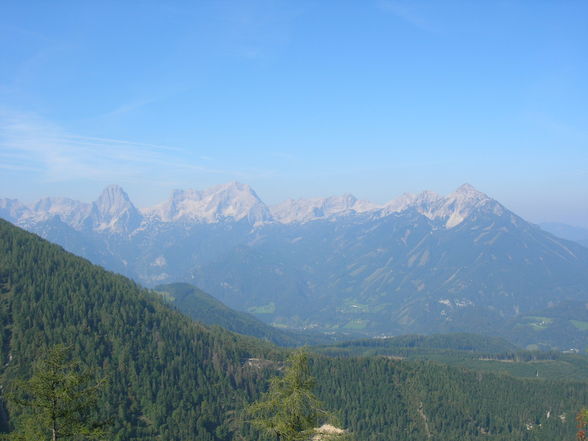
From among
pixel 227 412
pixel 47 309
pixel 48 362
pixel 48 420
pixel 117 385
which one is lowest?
pixel 227 412

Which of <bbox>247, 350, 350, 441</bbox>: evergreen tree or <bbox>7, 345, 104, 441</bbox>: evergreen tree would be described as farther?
<bbox>7, 345, 104, 441</bbox>: evergreen tree

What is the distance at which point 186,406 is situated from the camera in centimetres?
18725

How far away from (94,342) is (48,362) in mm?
172113

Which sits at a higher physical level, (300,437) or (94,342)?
(300,437)

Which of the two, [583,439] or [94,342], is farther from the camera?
[94,342]

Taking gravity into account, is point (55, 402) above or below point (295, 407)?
below

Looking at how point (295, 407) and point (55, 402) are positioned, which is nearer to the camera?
point (295, 407)

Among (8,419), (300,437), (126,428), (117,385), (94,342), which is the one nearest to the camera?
(300,437)

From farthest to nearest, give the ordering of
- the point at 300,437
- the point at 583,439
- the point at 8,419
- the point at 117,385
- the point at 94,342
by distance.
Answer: the point at 94,342 < the point at 117,385 < the point at 8,419 < the point at 300,437 < the point at 583,439

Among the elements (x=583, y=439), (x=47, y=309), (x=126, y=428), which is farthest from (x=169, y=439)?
(x=583, y=439)

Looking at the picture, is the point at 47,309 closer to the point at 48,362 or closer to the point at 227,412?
the point at 227,412

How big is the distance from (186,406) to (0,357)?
227 ft

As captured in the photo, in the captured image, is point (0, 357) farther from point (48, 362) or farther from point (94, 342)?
point (48, 362)

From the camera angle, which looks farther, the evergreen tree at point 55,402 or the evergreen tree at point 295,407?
the evergreen tree at point 55,402
